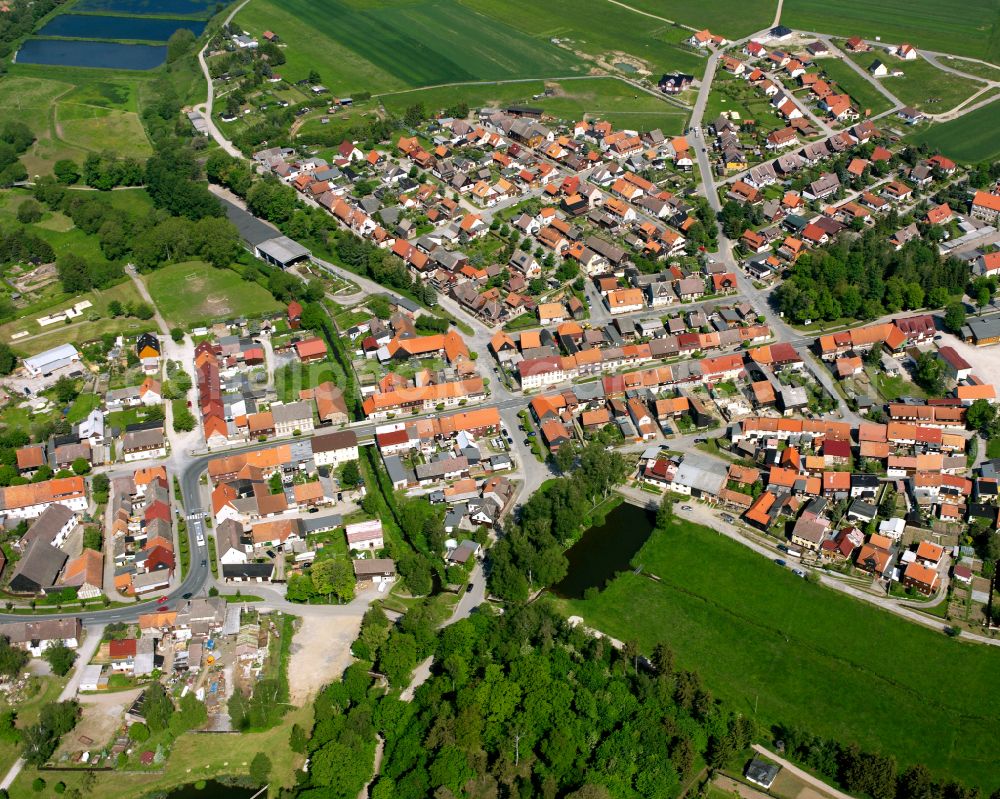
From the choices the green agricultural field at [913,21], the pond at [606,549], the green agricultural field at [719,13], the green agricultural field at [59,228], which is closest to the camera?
the pond at [606,549]

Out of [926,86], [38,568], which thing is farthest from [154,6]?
[38,568]

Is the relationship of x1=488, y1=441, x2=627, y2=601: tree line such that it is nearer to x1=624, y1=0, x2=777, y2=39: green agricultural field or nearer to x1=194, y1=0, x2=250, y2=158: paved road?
x1=194, y1=0, x2=250, y2=158: paved road

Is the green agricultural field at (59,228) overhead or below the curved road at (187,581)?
overhead

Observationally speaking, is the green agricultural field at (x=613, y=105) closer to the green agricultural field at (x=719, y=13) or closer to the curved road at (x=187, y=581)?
the green agricultural field at (x=719, y=13)

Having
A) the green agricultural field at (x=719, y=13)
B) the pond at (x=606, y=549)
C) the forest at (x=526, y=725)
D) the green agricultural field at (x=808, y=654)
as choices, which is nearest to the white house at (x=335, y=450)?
the pond at (x=606, y=549)

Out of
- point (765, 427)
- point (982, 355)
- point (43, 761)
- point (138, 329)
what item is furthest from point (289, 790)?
point (982, 355)

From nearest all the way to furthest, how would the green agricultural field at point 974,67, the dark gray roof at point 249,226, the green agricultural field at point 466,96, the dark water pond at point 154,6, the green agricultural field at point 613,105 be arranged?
the dark gray roof at point 249,226 < the green agricultural field at point 613,105 < the green agricultural field at point 466,96 < the green agricultural field at point 974,67 < the dark water pond at point 154,6

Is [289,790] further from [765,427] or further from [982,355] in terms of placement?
[982,355]
